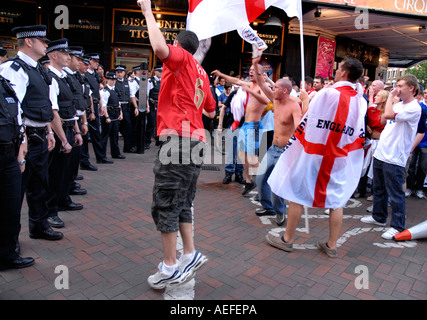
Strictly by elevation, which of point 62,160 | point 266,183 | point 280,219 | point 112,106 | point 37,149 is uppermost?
point 112,106

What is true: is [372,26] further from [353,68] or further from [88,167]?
[88,167]

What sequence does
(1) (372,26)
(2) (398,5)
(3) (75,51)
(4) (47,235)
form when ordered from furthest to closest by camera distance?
1. (1) (372,26)
2. (2) (398,5)
3. (3) (75,51)
4. (4) (47,235)

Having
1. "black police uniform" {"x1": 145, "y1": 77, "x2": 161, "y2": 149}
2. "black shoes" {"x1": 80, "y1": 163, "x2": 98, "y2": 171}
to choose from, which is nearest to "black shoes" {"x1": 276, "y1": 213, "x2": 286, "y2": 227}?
"black shoes" {"x1": 80, "y1": 163, "x2": 98, "y2": 171}

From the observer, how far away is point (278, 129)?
16.4ft

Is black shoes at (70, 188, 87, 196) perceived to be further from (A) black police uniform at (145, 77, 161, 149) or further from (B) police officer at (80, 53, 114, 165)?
(A) black police uniform at (145, 77, 161, 149)

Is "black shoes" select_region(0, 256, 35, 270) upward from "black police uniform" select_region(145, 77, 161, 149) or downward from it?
downward

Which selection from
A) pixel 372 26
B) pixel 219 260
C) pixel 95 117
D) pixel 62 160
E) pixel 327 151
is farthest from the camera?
pixel 372 26

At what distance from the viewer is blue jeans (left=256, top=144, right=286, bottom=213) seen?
5.07m

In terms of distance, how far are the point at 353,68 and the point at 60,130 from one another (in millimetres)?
3578

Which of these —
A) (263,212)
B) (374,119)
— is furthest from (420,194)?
(263,212)

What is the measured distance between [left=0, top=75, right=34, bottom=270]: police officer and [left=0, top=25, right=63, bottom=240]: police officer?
0.99 ft

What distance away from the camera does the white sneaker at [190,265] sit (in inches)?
126

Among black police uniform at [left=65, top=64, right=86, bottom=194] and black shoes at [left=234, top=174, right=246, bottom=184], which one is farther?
black shoes at [left=234, top=174, right=246, bottom=184]

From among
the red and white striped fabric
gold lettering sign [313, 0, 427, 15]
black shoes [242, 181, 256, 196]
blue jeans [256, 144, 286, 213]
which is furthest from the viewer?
gold lettering sign [313, 0, 427, 15]
